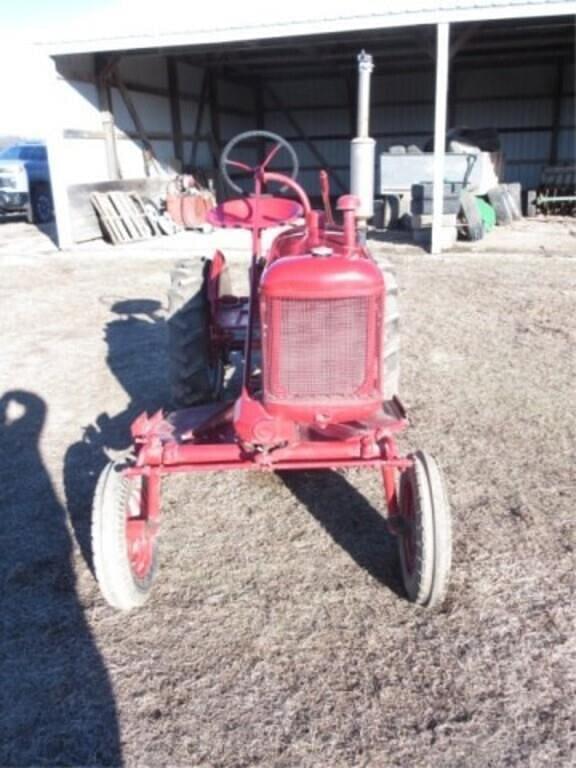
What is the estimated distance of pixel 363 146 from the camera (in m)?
5.99

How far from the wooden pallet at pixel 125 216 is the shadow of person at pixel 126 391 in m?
4.29

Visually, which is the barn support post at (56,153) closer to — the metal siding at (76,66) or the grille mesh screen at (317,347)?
the metal siding at (76,66)

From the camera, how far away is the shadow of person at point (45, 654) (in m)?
1.82

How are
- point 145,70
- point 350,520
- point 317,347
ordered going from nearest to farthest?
point 317,347, point 350,520, point 145,70

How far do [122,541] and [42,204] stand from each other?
1318 centimetres

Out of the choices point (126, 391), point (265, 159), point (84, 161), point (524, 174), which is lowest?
point (126, 391)

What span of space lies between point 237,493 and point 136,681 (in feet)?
3.68

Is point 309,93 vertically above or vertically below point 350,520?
above

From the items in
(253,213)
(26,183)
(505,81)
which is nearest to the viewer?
(253,213)

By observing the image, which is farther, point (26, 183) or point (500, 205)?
point (26, 183)

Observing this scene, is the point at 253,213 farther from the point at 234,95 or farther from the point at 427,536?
the point at 234,95

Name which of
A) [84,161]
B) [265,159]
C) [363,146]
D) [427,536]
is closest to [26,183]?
[84,161]

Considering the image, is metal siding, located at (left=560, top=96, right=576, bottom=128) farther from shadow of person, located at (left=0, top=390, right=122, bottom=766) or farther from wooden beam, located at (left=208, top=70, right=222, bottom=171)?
shadow of person, located at (left=0, top=390, right=122, bottom=766)

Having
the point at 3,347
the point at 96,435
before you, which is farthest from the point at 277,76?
the point at 96,435
